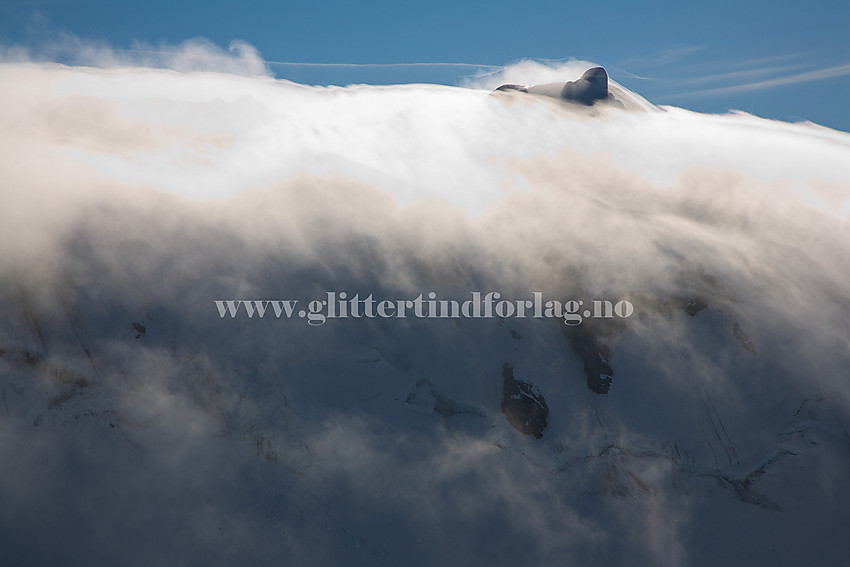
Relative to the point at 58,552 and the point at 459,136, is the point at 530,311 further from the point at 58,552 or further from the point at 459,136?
the point at 58,552

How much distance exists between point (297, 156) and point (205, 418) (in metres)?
14.0

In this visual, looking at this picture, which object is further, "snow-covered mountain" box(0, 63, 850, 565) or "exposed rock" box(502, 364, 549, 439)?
"exposed rock" box(502, 364, 549, 439)

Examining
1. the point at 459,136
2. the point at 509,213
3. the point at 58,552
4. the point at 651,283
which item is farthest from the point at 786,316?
the point at 58,552

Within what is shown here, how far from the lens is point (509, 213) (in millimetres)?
32656

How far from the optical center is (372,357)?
26891mm

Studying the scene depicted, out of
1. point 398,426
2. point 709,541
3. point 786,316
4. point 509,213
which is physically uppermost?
point 509,213

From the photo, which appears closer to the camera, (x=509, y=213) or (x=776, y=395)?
(x=776, y=395)

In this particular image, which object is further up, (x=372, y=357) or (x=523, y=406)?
(x=372, y=357)

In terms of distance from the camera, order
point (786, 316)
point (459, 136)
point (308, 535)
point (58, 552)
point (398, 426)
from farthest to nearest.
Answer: point (459, 136) → point (786, 316) → point (398, 426) → point (308, 535) → point (58, 552)

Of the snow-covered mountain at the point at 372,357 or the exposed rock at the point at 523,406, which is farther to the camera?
the exposed rock at the point at 523,406

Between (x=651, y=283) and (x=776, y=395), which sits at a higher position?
(x=651, y=283)

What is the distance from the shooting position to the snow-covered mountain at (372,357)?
24.2 m

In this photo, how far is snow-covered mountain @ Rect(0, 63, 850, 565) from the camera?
2416cm

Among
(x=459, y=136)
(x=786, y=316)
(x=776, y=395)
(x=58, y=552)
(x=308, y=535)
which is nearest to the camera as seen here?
(x=58, y=552)
